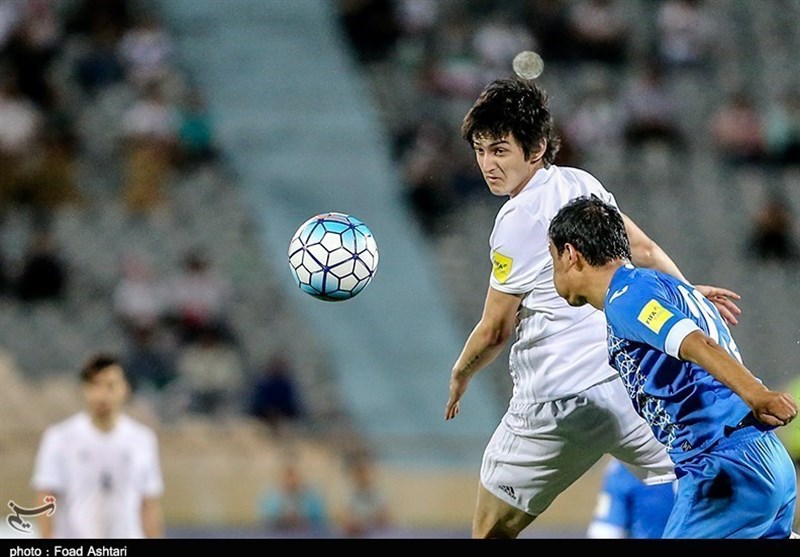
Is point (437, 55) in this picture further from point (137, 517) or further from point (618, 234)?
point (618, 234)

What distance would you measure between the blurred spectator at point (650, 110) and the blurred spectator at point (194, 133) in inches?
162

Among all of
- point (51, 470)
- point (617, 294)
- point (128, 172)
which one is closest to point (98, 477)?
point (51, 470)

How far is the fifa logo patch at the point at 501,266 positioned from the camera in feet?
16.5

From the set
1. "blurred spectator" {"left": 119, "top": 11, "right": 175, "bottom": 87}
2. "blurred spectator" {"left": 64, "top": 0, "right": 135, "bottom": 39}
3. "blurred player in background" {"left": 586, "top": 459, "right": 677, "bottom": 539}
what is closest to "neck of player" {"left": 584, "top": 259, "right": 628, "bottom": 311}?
"blurred player in background" {"left": 586, "top": 459, "right": 677, "bottom": 539}

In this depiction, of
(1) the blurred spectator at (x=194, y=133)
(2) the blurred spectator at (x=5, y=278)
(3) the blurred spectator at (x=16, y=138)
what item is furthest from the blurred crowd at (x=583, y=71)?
(2) the blurred spectator at (x=5, y=278)

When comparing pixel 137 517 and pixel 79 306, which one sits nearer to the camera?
pixel 137 517

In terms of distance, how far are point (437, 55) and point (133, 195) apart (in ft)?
10.8

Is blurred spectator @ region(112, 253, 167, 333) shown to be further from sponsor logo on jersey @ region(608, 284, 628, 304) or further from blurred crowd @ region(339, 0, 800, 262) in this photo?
sponsor logo on jersey @ region(608, 284, 628, 304)

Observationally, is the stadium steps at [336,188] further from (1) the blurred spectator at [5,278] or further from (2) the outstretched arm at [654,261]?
(2) the outstretched arm at [654,261]

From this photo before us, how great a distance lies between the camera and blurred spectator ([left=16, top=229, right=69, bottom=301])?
12898mm

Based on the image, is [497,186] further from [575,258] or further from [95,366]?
[95,366]

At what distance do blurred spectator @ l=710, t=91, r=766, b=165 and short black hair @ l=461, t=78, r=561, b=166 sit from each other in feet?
26.9

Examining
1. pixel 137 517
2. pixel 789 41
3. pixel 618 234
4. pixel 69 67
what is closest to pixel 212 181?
pixel 69 67

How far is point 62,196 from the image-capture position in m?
13.9
